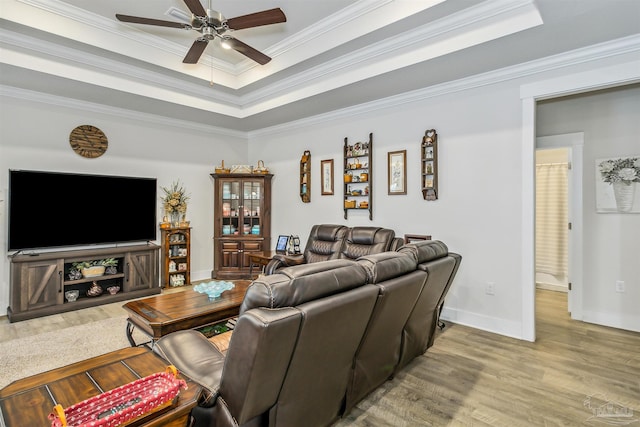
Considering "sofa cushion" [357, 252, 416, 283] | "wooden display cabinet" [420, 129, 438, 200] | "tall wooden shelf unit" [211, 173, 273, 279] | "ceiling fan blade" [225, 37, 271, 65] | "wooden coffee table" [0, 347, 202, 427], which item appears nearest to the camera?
"wooden coffee table" [0, 347, 202, 427]

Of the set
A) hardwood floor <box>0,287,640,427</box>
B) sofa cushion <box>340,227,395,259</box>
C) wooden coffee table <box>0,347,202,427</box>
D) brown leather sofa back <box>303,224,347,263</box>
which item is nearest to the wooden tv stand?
hardwood floor <box>0,287,640,427</box>

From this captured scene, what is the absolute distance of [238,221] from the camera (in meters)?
5.87

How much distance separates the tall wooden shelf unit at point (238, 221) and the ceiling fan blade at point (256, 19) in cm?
335

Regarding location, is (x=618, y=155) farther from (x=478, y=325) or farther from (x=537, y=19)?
(x=478, y=325)

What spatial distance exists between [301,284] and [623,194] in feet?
12.7

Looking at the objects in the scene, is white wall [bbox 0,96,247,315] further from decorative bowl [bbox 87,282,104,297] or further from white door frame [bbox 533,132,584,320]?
white door frame [bbox 533,132,584,320]

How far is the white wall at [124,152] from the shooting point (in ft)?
13.2

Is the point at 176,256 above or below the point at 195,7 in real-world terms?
below

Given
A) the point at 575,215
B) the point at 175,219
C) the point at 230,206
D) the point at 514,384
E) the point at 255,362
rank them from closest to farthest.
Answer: the point at 255,362
the point at 514,384
the point at 575,215
the point at 175,219
the point at 230,206

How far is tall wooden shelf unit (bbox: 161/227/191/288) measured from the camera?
5160 mm

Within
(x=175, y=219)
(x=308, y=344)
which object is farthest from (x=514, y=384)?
(x=175, y=219)

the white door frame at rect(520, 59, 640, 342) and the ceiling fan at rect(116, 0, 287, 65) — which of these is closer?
the ceiling fan at rect(116, 0, 287, 65)

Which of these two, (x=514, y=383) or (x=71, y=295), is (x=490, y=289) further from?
(x=71, y=295)

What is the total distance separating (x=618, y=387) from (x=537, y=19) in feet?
9.25
